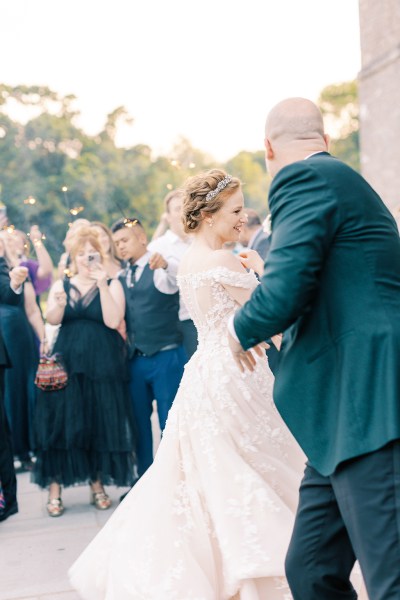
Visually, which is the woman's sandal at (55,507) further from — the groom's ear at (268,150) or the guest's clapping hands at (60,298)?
the groom's ear at (268,150)

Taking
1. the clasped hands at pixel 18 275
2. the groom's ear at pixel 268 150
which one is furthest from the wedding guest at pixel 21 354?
the groom's ear at pixel 268 150

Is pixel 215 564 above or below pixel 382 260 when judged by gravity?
below

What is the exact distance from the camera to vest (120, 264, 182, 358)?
623cm

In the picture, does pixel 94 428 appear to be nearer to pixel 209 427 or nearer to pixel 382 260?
pixel 209 427

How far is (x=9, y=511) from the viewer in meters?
5.89

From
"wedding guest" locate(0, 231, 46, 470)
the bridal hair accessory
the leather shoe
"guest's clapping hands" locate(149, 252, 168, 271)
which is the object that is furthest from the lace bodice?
"wedding guest" locate(0, 231, 46, 470)

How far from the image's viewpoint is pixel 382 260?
249 cm

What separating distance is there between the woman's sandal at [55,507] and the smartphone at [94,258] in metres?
1.73

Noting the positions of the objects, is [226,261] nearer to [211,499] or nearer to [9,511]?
[211,499]

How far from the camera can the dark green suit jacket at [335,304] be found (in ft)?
7.97

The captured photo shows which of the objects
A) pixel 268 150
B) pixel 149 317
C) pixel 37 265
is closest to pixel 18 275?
pixel 149 317

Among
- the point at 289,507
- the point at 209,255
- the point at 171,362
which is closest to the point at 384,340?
the point at 289,507

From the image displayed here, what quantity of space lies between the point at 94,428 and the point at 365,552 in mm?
3976

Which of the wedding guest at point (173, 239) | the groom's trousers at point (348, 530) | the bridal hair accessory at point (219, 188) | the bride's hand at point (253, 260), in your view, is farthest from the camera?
the wedding guest at point (173, 239)
